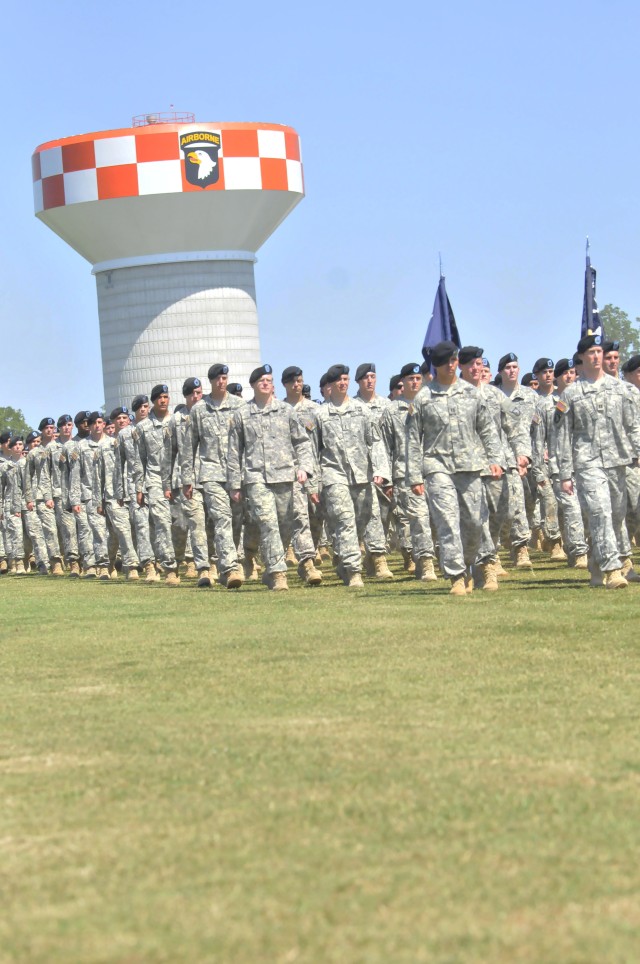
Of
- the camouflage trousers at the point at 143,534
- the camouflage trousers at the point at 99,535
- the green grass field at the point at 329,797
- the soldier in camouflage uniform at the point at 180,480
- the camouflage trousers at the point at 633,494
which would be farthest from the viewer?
the camouflage trousers at the point at 99,535

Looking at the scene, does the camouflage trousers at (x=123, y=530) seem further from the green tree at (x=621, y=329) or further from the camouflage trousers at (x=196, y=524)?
the green tree at (x=621, y=329)

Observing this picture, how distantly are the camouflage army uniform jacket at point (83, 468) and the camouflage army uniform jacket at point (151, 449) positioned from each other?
2.64 metres

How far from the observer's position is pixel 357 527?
17094 millimetres

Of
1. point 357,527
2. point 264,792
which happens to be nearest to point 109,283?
point 357,527

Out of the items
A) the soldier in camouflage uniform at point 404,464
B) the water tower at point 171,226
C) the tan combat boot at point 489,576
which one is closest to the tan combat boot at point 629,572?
the tan combat boot at point 489,576

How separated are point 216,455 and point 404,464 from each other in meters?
2.00

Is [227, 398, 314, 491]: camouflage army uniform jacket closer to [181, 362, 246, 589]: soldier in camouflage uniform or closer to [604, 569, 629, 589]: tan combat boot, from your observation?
[181, 362, 246, 589]: soldier in camouflage uniform

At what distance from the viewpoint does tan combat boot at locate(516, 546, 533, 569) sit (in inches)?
656

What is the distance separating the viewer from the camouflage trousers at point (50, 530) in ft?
83.1

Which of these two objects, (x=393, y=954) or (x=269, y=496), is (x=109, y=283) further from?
(x=393, y=954)

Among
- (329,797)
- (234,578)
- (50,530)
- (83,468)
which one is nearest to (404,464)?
(234,578)

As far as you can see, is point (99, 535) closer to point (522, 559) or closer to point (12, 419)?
point (522, 559)

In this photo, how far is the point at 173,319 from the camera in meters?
48.2

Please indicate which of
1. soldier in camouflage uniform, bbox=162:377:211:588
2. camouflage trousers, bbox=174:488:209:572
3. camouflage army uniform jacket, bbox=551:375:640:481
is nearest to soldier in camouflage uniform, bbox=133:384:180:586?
soldier in camouflage uniform, bbox=162:377:211:588
